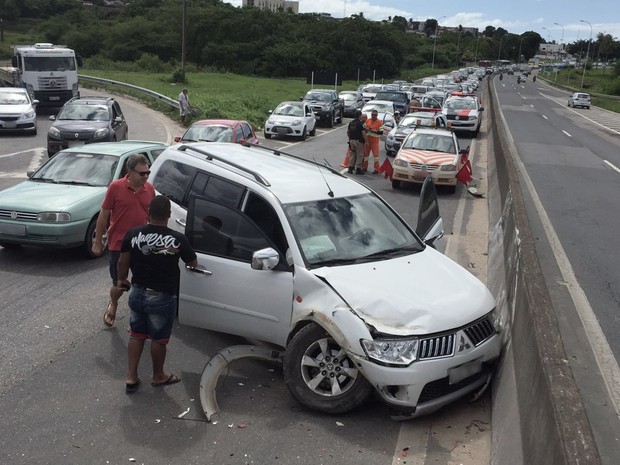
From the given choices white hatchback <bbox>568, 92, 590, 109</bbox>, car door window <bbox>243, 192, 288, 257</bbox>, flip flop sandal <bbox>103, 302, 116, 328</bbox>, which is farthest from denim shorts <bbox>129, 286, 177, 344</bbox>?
white hatchback <bbox>568, 92, 590, 109</bbox>

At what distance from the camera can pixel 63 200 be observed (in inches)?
351

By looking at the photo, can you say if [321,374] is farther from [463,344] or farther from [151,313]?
[151,313]

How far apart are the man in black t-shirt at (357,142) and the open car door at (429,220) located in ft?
31.3

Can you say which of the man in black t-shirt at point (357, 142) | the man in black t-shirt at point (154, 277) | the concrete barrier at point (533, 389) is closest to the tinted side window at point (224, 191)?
the man in black t-shirt at point (154, 277)

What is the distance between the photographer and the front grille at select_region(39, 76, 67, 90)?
28812 millimetres

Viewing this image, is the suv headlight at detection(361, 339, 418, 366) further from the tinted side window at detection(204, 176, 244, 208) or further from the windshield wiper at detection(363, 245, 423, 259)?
the tinted side window at detection(204, 176, 244, 208)

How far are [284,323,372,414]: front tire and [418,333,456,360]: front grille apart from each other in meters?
0.53

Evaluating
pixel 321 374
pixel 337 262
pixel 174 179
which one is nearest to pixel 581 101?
pixel 174 179

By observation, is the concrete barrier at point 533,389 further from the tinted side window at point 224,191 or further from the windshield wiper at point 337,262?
the tinted side window at point 224,191

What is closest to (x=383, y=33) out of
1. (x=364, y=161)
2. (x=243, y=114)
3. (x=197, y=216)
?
(x=243, y=114)

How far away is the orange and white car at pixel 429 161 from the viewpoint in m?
15.6

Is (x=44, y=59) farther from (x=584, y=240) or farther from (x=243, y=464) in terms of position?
(x=243, y=464)

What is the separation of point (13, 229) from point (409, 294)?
599 cm

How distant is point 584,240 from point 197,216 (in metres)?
8.57
